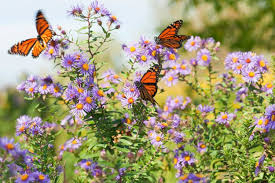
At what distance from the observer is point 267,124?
2803 mm

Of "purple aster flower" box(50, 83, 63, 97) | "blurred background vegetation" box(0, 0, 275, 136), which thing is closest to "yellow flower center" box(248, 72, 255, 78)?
"purple aster flower" box(50, 83, 63, 97)

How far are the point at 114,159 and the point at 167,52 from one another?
1432 millimetres

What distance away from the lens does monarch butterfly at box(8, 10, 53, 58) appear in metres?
3.08

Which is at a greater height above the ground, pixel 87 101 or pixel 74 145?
pixel 74 145

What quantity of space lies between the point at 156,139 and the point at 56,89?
105 centimetres

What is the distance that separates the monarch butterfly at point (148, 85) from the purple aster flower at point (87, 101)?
42cm

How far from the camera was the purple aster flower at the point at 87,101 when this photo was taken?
2.68 metres

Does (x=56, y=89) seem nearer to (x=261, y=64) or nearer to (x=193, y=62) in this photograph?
(x=193, y=62)

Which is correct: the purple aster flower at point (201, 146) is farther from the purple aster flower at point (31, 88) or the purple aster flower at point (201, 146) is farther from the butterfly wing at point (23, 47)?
the butterfly wing at point (23, 47)

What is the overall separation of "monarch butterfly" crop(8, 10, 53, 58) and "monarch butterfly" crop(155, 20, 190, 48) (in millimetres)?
1071

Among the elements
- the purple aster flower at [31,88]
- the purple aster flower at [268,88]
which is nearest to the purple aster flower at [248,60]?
the purple aster flower at [268,88]

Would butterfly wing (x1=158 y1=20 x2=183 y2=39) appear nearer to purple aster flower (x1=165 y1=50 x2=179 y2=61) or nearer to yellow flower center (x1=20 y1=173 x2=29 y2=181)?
purple aster flower (x1=165 y1=50 x2=179 y2=61)

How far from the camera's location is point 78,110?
2.74m

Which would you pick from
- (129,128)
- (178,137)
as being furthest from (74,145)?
(178,137)
